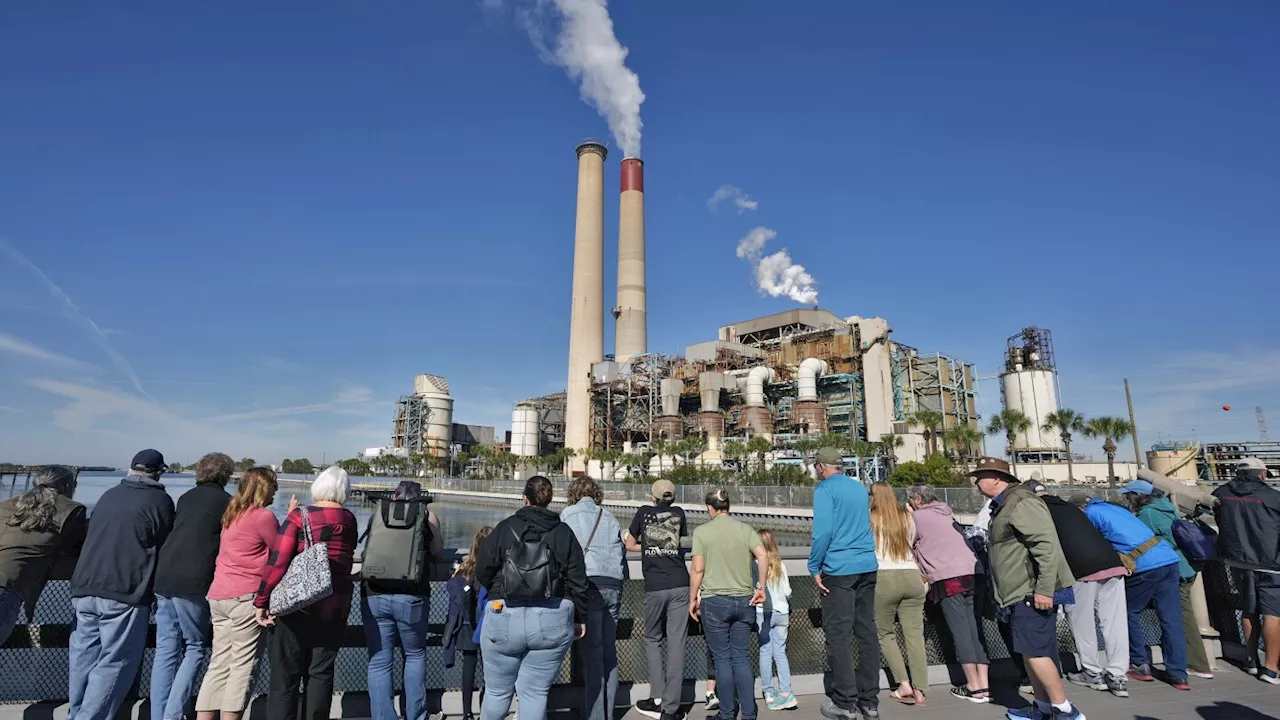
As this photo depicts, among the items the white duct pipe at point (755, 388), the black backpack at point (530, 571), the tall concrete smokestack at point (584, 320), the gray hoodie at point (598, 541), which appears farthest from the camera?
the tall concrete smokestack at point (584, 320)

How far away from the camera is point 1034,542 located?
5055 millimetres

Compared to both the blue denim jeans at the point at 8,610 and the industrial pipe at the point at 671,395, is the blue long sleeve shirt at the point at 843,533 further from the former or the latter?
the industrial pipe at the point at 671,395

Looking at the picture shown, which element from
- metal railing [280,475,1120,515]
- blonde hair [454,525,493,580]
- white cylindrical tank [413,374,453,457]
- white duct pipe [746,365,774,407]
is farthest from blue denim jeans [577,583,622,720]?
white cylindrical tank [413,374,453,457]

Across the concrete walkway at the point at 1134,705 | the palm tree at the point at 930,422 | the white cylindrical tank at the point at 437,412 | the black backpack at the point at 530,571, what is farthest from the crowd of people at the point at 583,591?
the white cylindrical tank at the point at 437,412

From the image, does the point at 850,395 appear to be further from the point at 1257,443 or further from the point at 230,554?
the point at 230,554

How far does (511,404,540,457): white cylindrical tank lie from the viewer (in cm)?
9300

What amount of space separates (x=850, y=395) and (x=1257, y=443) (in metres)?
33.7

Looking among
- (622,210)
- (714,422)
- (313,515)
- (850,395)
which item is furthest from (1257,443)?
(313,515)

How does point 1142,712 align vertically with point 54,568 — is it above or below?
below

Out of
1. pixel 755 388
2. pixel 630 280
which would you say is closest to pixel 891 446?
pixel 755 388

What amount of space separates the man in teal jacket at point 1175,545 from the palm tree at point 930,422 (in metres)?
54.9

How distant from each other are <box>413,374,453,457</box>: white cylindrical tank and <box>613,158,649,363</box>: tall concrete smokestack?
119 feet

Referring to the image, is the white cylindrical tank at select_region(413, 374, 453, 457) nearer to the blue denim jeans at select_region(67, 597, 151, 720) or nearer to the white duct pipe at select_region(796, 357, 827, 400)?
the white duct pipe at select_region(796, 357, 827, 400)

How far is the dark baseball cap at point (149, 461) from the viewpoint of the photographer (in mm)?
5084
